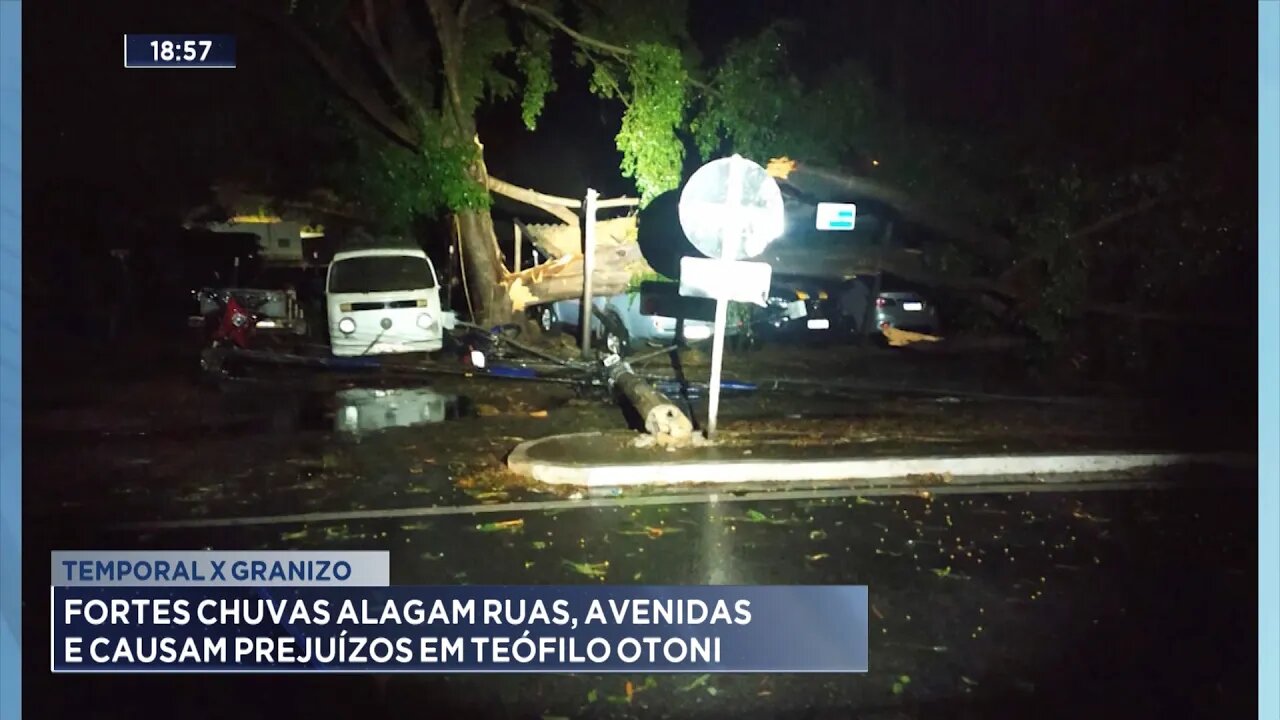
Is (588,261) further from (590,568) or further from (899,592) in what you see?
(899,592)

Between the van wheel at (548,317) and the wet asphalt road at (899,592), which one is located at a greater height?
the van wheel at (548,317)

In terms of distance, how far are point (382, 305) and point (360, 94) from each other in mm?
3028

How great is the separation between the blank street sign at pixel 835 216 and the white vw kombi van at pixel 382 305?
19.2ft

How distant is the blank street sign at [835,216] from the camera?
659 inches

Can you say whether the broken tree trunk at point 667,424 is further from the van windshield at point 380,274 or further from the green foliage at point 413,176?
the van windshield at point 380,274

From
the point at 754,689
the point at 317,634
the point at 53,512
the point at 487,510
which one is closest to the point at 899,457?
the point at 487,510

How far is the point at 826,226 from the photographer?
17109 millimetres

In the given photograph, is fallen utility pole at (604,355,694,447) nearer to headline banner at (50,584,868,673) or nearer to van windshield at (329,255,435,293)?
headline banner at (50,584,868,673)

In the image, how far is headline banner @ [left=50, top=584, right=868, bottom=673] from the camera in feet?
16.0

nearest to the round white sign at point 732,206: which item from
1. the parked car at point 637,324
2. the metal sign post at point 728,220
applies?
the metal sign post at point 728,220

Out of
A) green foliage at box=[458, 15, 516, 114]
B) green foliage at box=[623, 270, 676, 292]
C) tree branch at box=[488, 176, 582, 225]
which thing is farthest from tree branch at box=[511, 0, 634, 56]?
green foliage at box=[623, 270, 676, 292]

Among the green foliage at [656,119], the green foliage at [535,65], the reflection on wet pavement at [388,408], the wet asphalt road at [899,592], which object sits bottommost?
the wet asphalt road at [899,592]

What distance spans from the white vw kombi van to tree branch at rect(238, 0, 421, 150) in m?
1.70

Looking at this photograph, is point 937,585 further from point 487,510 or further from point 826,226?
point 826,226
